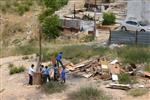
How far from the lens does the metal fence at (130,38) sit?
100 feet

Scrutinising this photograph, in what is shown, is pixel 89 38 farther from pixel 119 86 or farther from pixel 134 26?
pixel 119 86

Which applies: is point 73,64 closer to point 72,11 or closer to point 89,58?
point 89,58

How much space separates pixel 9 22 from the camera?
47281 millimetres

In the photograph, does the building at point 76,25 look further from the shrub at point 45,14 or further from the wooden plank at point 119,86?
the wooden plank at point 119,86

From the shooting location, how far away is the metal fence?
3061 centimetres

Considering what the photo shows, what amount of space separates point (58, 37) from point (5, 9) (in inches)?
579

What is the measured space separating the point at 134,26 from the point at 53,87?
1491cm

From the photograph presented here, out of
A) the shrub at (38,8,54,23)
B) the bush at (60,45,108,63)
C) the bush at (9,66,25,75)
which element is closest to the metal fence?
the bush at (60,45,108,63)

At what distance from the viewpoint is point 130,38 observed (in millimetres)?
30875

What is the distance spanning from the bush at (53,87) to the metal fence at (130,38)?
9409mm

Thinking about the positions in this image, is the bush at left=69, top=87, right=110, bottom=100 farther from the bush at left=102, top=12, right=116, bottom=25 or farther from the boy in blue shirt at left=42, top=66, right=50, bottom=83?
the bush at left=102, top=12, right=116, bottom=25

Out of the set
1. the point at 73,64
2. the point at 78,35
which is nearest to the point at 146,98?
the point at 73,64

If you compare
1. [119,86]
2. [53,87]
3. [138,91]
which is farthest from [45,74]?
[138,91]

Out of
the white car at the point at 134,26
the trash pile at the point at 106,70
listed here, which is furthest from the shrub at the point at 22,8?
the trash pile at the point at 106,70
